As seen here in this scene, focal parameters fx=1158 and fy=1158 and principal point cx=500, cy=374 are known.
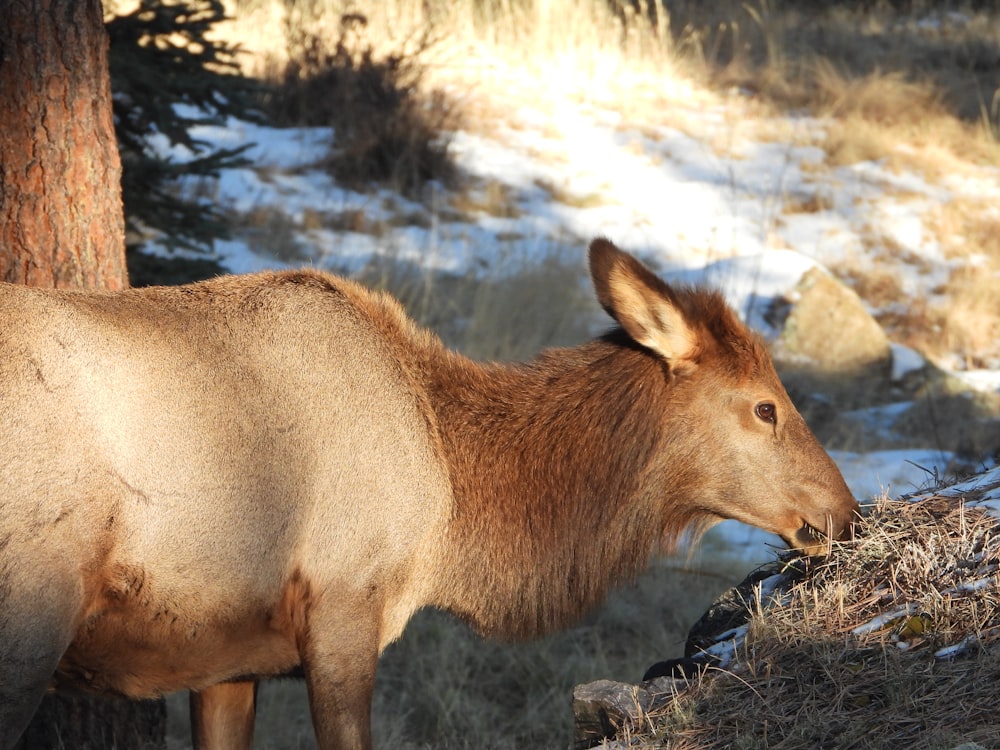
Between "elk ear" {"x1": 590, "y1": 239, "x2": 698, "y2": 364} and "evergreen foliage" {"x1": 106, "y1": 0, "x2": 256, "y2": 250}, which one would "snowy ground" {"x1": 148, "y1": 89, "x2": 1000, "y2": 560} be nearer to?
"evergreen foliage" {"x1": 106, "y1": 0, "x2": 256, "y2": 250}

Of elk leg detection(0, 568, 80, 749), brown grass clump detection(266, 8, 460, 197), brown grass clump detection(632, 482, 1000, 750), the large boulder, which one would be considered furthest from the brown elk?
brown grass clump detection(266, 8, 460, 197)

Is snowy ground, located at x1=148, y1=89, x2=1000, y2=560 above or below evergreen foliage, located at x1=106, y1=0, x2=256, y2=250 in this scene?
below

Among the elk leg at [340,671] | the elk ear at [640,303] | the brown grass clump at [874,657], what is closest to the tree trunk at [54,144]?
the elk leg at [340,671]

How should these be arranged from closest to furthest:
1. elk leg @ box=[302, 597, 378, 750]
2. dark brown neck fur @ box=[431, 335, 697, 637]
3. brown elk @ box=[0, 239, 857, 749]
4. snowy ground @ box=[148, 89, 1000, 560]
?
brown elk @ box=[0, 239, 857, 749] → elk leg @ box=[302, 597, 378, 750] → dark brown neck fur @ box=[431, 335, 697, 637] → snowy ground @ box=[148, 89, 1000, 560]

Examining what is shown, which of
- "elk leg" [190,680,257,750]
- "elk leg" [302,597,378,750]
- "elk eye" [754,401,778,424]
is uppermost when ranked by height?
"elk eye" [754,401,778,424]

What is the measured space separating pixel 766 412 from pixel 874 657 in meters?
1.12

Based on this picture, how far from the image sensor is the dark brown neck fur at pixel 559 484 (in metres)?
4.57

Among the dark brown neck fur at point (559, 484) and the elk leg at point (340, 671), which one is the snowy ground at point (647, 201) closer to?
the dark brown neck fur at point (559, 484)

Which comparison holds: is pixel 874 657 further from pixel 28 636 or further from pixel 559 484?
pixel 28 636

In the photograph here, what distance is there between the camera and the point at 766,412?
4.62 metres

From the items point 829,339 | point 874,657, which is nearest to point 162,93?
point 874,657

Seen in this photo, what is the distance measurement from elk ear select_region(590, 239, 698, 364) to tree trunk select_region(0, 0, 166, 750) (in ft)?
7.29

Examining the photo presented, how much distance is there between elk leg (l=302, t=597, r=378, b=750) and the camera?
3941 millimetres

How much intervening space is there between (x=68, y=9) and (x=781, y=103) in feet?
40.5
